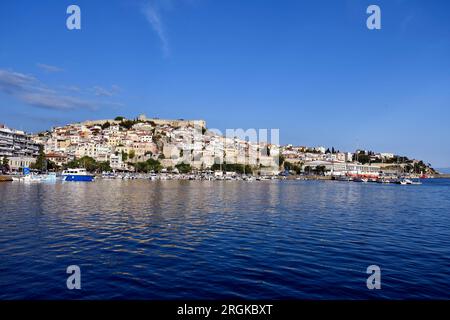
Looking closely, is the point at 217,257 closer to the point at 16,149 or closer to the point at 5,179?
the point at 5,179

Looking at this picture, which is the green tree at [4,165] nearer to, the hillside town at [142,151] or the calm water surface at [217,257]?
the hillside town at [142,151]

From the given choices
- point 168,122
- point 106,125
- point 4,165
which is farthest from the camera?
point 168,122

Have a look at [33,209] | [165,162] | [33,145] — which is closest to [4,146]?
[33,145]

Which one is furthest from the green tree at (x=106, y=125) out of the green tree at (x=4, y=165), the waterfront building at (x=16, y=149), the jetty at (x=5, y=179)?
the jetty at (x=5, y=179)

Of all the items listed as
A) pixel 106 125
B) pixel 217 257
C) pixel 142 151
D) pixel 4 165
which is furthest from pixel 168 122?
pixel 217 257

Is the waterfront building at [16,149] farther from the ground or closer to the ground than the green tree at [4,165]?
farther from the ground

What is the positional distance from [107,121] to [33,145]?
231 ft

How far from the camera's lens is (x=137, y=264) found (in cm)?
1040

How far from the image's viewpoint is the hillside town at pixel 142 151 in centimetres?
9244

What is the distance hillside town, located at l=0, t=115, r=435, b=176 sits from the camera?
92438mm

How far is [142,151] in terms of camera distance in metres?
129

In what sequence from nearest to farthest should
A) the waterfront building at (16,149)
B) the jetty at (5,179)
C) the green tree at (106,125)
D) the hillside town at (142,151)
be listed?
the jetty at (5,179), the waterfront building at (16,149), the hillside town at (142,151), the green tree at (106,125)

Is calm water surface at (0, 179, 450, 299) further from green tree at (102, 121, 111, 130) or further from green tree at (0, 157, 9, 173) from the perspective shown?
green tree at (102, 121, 111, 130)

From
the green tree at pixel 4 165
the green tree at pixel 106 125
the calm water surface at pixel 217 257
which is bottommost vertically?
the calm water surface at pixel 217 257
